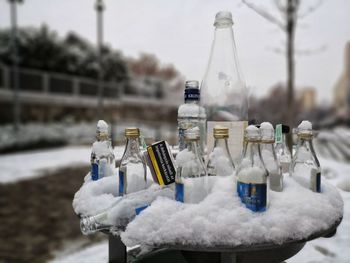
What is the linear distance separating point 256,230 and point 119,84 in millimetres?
16992

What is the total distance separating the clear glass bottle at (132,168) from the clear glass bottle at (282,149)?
1.50ft

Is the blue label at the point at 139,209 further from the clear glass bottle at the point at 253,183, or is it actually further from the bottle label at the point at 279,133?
the bottle label at the point at 279,133

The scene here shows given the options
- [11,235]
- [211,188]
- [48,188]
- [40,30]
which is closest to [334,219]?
[211,188]

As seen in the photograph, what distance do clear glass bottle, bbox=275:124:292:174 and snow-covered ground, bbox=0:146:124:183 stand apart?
473 cm

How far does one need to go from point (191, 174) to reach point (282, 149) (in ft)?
1.58

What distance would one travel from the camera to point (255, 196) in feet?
2.47

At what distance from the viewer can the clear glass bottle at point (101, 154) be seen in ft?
3.57

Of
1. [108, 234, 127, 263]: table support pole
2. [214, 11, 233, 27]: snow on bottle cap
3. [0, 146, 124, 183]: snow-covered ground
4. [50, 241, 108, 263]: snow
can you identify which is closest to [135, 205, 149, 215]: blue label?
[108, 234, 127, 263]: table support pole

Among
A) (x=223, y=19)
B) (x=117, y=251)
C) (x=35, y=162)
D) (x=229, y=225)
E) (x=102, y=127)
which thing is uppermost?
(x=223, y=19)

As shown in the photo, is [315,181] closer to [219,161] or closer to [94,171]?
[219,161]

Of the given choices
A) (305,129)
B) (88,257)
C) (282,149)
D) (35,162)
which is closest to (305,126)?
(305,129)

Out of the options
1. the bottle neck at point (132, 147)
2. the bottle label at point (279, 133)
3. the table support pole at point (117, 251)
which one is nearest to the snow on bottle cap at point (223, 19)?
the bottle label at point (279, 133)

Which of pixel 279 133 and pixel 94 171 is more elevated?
pixel 279 133

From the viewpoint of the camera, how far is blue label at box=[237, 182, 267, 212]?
2.47 ft
